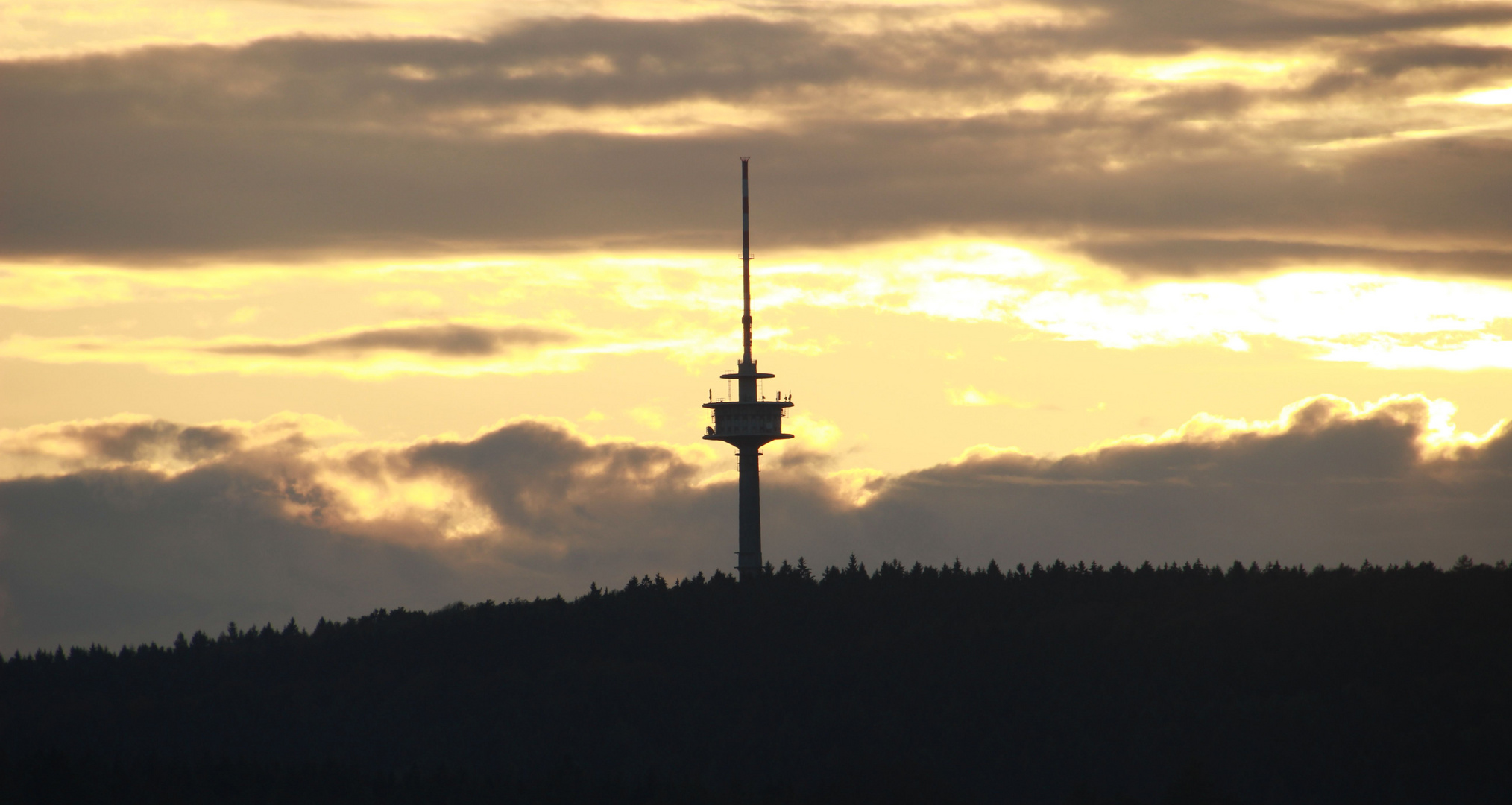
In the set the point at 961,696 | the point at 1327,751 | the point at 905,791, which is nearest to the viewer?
the point at 905,791

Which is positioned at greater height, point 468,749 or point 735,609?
point 735,609

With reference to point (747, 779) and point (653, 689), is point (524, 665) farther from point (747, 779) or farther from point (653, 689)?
point (747, 779)

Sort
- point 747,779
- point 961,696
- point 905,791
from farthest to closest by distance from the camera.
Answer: point 961,696 → point 747,779 → point 905,791

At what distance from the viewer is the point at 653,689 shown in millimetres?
183125

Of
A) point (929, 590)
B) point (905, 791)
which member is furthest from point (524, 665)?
point (905, 791)

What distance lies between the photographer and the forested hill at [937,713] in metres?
136

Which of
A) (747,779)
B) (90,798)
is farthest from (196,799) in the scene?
(747,779)

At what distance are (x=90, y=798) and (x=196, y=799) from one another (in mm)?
6748

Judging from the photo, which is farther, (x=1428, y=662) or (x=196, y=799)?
(x=1428, y=662)

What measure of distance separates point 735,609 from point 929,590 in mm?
20113

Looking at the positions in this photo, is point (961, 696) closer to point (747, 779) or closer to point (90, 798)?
point (747, 779)

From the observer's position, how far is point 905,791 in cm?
12481

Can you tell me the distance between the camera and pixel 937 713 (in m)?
163

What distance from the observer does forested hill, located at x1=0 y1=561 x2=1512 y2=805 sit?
135500 mm
